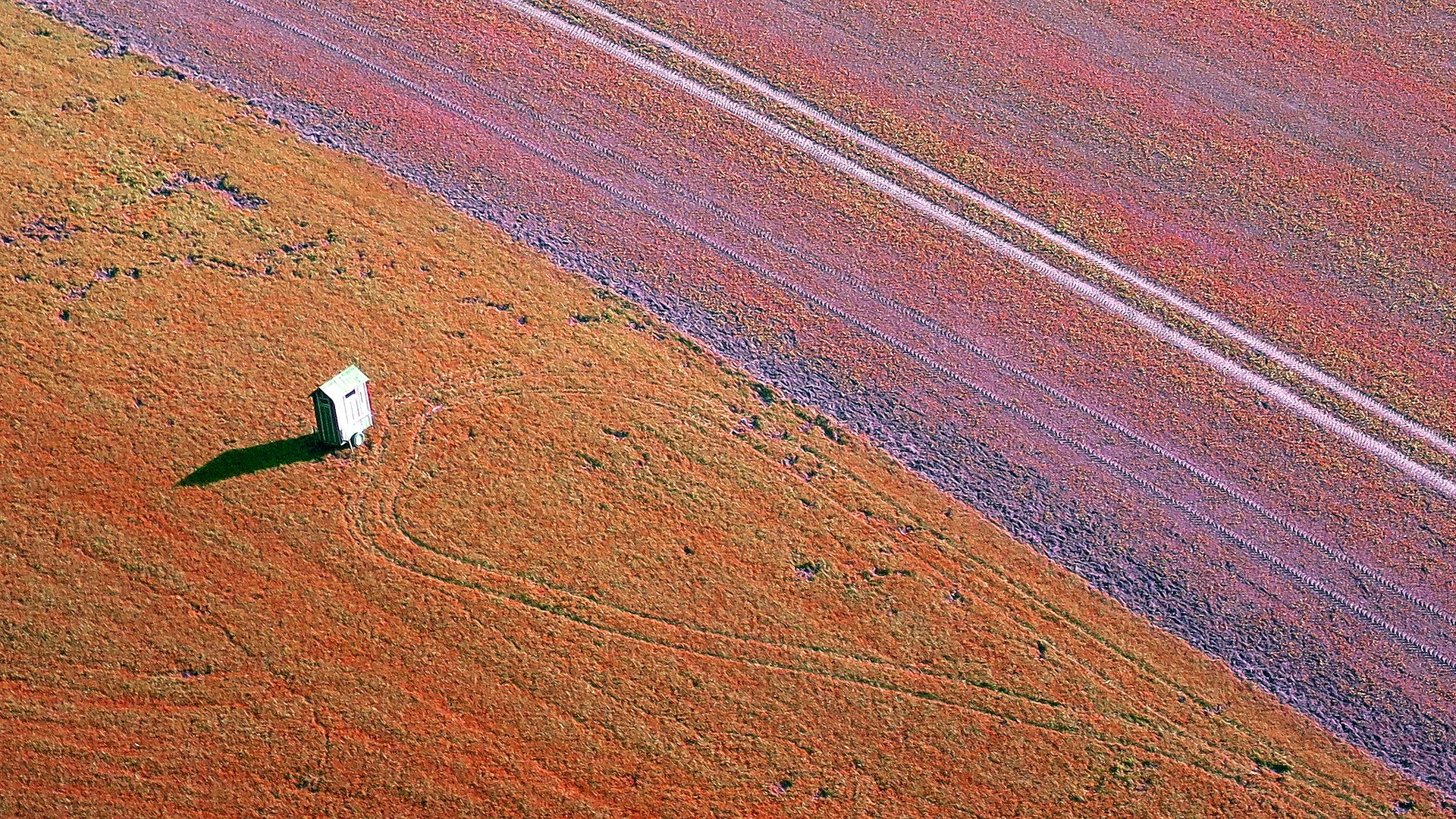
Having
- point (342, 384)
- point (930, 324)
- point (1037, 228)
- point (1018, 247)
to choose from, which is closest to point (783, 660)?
point (342, 384)

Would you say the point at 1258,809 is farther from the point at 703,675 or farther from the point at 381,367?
the point at 381,367

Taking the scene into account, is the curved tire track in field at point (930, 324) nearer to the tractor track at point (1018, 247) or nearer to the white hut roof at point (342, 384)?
the tractor track at point (1018, 247)

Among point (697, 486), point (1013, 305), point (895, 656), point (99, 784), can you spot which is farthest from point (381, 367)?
point (1013, 305)

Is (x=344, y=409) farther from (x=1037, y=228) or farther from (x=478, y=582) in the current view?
(x=1037, y=228)

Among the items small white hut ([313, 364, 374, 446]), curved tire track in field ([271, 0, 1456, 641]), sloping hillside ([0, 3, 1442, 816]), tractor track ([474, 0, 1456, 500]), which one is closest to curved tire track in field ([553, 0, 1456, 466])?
tractor track ([474, 0, 1456, 500])

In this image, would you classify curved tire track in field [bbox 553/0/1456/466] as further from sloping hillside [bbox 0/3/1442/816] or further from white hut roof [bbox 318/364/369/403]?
white hut roof [bbox 318/364/369/403]
